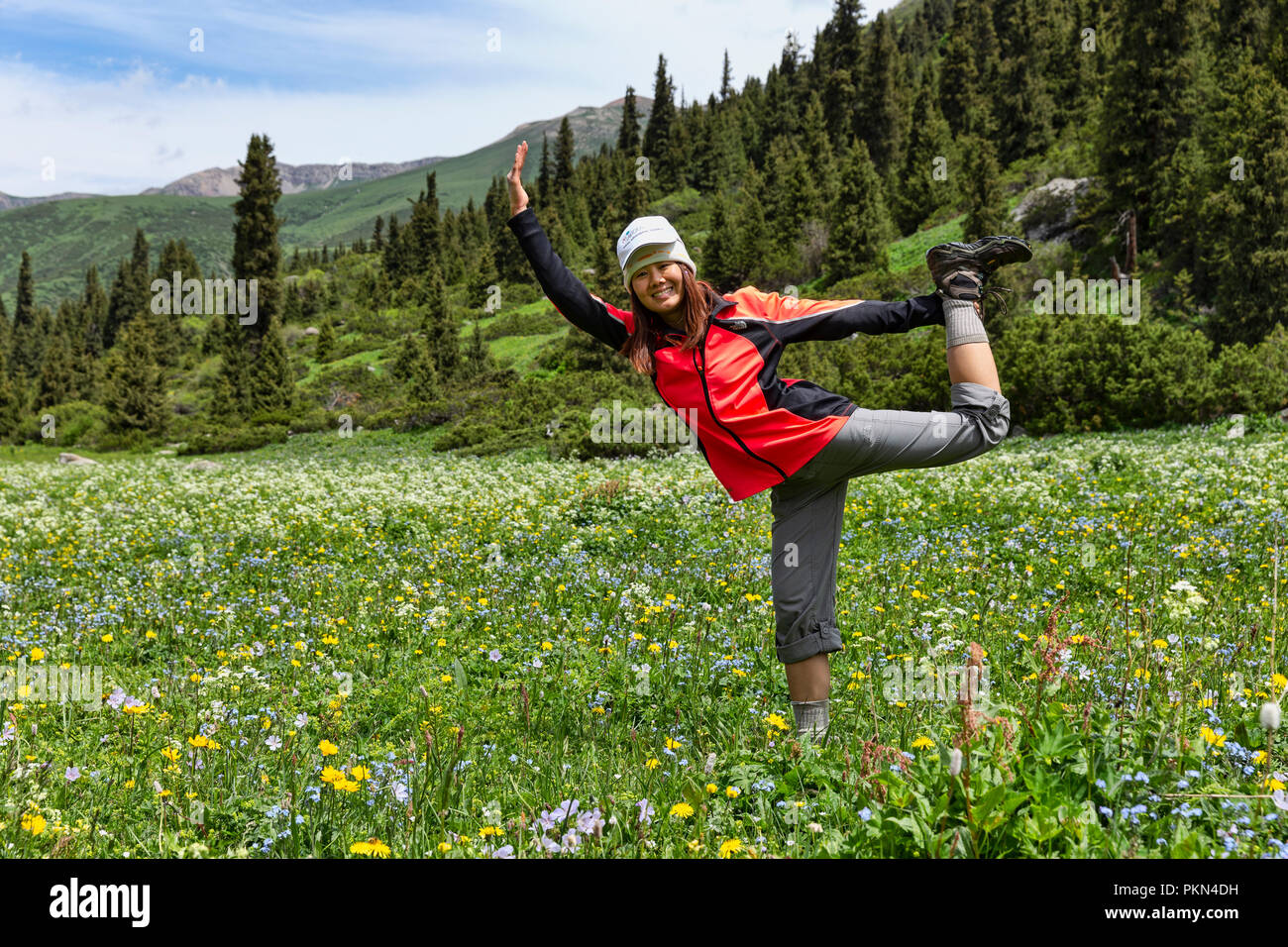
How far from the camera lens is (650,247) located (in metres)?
3.65

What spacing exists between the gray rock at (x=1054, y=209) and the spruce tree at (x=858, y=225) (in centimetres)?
734

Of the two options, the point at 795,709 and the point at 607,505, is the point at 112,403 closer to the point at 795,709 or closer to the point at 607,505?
the point at 607,505

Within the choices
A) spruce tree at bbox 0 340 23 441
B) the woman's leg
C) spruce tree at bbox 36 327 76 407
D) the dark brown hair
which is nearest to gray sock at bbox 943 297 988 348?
the woman's leg

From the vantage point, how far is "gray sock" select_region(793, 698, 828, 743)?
11.8 feet

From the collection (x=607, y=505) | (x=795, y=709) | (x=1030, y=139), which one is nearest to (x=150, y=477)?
(x=607, y=505)

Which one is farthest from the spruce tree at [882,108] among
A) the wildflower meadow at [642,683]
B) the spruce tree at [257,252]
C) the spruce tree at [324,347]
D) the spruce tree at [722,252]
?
the wildflower meadow at [642,683]

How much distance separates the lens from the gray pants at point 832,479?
11.1ft

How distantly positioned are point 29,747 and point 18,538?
7.31m

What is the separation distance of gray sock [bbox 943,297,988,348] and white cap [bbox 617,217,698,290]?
45.0 inches

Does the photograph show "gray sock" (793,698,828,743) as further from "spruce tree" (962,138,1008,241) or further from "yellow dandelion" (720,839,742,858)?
"spruce tree" (962,138,1008,241)

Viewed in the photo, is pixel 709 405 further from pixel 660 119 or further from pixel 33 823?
pixel 660 119

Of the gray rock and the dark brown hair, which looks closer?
the dark brown hair

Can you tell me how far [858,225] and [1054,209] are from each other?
9.85m
